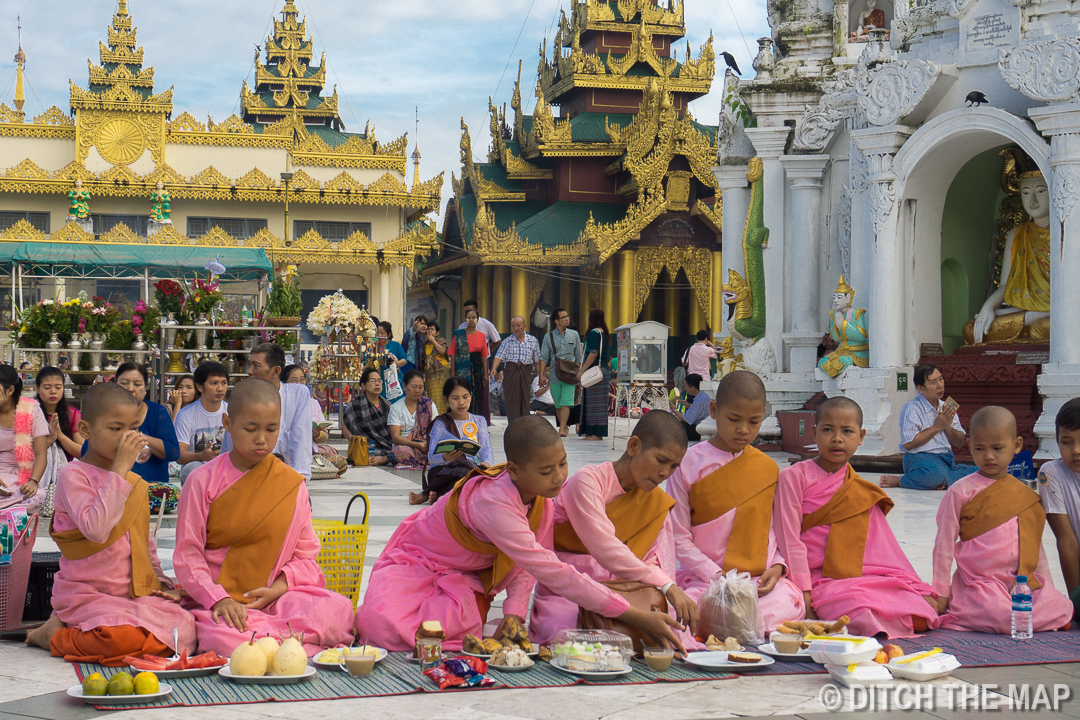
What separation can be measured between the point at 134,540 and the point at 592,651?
1.59 metres

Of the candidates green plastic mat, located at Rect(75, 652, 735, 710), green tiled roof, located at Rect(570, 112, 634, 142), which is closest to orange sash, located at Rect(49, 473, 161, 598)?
Answer: green plastic mat, located at Rect(75, 652, 735, 710)

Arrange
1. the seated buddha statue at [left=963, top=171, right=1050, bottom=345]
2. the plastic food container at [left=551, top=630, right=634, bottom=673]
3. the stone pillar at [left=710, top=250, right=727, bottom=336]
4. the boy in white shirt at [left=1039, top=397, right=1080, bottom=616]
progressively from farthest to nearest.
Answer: the stone pillar at [left=710, top=250, right=727, bottom=336]
the seated buddha statue at [left=963, top=171, right=1050, bottom=345]
the boy in white shirt at [left=1039, top=397, right=1080, bottom=616]
the plastic food container at [left=551, top=630, right=634, bottom=673]

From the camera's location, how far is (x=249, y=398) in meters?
4.02

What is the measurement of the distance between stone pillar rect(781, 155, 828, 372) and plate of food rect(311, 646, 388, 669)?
8.39 meters

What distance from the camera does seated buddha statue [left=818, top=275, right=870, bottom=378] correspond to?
10391 mm

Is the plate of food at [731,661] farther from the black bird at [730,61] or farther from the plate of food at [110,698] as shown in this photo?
the black bird at [730,61]

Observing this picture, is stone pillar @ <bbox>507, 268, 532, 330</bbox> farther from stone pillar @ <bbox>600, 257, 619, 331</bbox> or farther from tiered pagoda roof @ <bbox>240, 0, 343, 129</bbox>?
tiered pagoda roof @ <bbox>240, 0, 343, 129</bbox>

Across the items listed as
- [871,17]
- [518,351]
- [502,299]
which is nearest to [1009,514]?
[518,351]

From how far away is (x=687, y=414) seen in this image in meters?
12.7

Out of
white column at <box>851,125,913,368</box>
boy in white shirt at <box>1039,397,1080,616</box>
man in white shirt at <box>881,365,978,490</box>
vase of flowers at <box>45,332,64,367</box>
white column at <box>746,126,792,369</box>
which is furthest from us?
white column at <box>746,126,792,369</box>

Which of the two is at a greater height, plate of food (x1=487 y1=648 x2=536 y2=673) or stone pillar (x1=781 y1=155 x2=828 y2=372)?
stone pillar (x1=781 y1=155 x2=828 y2=372)

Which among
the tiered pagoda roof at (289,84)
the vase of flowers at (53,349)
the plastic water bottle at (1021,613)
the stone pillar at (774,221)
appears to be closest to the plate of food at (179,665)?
the plastic water bottle at (1021,613)

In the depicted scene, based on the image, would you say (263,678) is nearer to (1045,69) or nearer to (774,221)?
(1045,69)

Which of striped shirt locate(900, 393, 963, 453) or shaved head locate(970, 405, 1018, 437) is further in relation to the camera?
striped shirt locate(900, 393, 963, 453)
